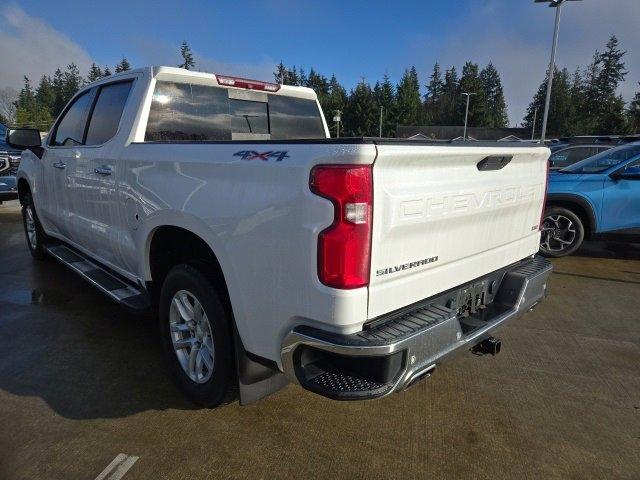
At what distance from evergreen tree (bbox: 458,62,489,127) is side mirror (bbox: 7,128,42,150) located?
93.7 metres

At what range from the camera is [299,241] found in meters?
1.95

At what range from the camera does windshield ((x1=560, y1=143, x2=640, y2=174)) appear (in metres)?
6.43

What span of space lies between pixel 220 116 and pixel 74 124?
1.59 meters

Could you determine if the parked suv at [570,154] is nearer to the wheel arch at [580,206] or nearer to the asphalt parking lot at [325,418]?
the wheel arch at [580,206]

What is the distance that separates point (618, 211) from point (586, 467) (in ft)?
16.2

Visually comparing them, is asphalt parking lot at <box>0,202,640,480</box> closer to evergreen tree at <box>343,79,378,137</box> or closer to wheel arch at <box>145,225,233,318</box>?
wheel arch at <box>145,225,233,318</box>

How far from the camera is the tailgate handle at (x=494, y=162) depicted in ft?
8.23

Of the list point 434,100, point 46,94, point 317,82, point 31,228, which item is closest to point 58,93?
point 46,94

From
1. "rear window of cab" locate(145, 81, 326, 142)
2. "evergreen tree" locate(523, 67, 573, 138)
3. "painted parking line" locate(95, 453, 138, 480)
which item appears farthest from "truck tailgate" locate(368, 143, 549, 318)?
"evergreen tree" locate(523, 67, 573, 138)

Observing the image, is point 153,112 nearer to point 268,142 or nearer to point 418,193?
point 268,142

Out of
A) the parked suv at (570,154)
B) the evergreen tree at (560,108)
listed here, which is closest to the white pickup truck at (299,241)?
the parked suv at (570,154)

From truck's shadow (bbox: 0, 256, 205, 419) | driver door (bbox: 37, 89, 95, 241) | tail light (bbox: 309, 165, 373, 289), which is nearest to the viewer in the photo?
tail light (bbox: 309, 165, 373, 289)

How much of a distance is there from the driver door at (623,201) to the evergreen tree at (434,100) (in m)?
112

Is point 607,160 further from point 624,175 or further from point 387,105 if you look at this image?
point 387,105
